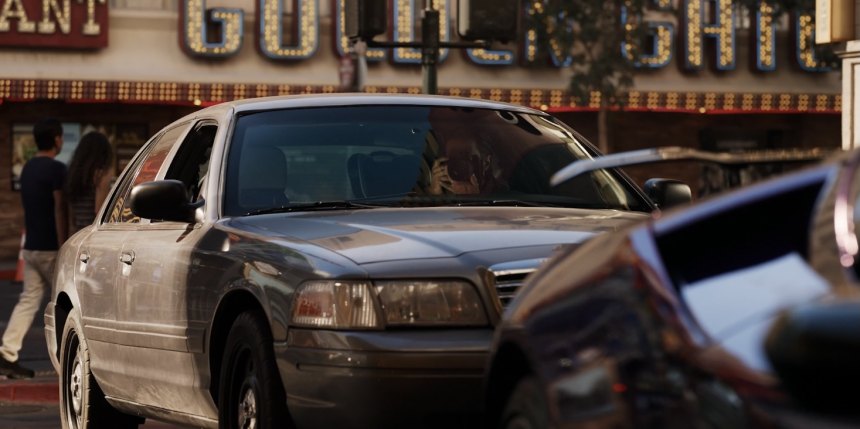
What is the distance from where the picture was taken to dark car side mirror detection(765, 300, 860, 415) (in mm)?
2443

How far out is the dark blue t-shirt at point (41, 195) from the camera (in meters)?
12.7

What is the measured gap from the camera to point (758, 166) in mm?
3863

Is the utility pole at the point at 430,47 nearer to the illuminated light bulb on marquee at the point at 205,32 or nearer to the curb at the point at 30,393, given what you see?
the curb at the point at 30,393

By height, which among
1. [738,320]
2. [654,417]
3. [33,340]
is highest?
[738,320]

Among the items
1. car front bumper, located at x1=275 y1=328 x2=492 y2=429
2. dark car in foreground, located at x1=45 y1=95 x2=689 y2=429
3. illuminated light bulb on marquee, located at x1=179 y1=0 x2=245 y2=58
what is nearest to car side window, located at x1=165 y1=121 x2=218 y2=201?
dark car in foreground, located at x1=45 y1=95 x2=689 y2=429

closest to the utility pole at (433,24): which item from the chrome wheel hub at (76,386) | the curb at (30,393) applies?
the curb at (30,393)

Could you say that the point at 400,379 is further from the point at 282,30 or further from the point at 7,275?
the point at 282,30

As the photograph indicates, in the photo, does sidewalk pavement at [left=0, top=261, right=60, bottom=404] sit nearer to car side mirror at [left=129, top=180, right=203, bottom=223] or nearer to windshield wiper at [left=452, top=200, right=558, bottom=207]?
car side mirror at [left=129, top=180, right=203, bottom=223]

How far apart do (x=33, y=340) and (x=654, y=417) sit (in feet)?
42.5

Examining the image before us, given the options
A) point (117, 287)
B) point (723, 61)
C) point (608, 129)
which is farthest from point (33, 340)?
point (723, 61)

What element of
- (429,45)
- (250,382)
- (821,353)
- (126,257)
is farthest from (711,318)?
(429,45)

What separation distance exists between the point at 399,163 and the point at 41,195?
243 inches

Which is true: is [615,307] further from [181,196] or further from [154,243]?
[154,243]

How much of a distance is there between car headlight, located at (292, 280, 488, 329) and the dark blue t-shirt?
7.28 meters
